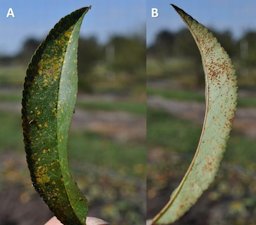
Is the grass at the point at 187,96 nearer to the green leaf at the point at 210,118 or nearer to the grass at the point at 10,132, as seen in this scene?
the grass at the point at 10,132

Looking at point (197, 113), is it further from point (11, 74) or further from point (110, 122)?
point (11, 74)

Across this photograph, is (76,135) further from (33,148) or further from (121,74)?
(33,148)

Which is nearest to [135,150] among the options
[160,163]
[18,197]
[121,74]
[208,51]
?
[160,163]

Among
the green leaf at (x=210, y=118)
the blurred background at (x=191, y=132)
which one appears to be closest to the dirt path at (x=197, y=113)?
the blurred background at (x=191, y=132)

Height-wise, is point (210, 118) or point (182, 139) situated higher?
point (210, 118)

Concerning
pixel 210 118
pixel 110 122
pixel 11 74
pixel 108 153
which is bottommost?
pixel 108 153

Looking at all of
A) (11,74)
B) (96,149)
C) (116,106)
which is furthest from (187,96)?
(11,74)
